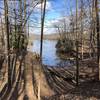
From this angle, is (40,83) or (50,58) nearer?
(40,83)

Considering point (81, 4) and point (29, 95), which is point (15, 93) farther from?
point (81, 4)

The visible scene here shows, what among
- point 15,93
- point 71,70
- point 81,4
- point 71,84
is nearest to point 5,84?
point 15,93

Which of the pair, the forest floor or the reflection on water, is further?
the reflection on water

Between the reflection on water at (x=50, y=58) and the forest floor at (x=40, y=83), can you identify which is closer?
the forest floor at (x=40, y=83)

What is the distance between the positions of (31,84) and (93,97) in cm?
857

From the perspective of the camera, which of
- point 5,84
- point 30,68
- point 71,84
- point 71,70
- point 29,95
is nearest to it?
point 29,95

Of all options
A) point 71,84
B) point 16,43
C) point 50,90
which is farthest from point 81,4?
point 50,90

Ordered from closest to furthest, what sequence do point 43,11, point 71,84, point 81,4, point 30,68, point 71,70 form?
point 43,11 < point 30,68 < point 71,84 < point 71,70 < point 81,4

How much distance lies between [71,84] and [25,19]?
8590 mm

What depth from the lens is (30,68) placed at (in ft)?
68.9

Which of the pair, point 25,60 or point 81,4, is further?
point 81,4

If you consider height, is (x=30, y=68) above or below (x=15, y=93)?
above

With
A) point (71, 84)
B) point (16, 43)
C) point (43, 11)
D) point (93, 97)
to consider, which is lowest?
point (71, 84)

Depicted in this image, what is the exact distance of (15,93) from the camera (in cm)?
1783
